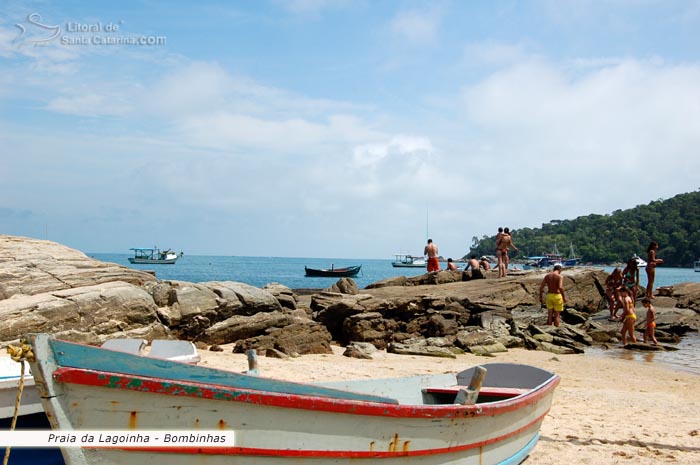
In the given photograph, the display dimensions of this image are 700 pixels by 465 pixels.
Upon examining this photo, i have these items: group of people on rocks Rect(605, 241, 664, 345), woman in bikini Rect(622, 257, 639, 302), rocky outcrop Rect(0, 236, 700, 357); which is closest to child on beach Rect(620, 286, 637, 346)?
group of people on rocks Rect(605, 241, 664, 345)

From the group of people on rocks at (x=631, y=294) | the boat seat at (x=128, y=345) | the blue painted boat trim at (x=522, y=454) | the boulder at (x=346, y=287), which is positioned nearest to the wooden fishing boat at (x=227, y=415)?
the blue painted boat trim at (x=522, y=454)

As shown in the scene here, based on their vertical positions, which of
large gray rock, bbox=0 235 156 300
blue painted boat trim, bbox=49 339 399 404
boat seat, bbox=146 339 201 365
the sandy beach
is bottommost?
the sandy beach

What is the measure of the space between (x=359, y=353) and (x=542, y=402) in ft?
26.3

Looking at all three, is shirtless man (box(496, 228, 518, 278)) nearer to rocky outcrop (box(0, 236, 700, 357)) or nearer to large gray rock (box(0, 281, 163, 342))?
rocky outcrop (box(0, 236, 700, 357))

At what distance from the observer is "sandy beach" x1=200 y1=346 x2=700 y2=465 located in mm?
7578

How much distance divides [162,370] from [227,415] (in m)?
0.62

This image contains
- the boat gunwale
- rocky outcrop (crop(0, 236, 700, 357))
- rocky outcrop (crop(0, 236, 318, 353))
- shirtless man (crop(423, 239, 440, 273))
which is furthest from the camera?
shirtless man (crop(423, 239, 440, 273))

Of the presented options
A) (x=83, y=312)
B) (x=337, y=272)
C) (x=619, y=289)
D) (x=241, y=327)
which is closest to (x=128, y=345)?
(x=83, y=312)

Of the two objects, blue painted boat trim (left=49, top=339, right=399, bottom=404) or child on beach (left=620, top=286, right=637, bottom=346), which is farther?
child on beach (left=620, top=286, right=637, bottom=346)

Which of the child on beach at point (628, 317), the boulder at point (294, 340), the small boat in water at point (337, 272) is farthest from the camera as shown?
the small boat in water at point (337, 272)

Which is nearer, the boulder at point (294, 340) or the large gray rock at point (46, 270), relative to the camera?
the boulder at point (294, 340)

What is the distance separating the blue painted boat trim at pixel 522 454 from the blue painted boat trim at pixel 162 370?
2303mm

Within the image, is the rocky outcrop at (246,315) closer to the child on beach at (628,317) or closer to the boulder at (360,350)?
the boulder at (360,350)

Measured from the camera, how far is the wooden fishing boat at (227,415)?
4141 mm
